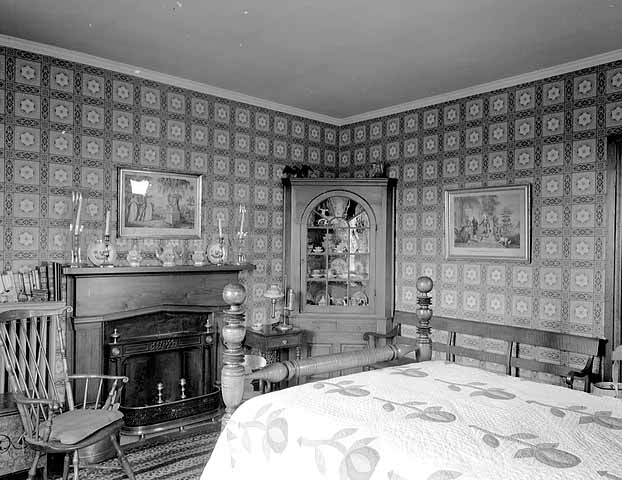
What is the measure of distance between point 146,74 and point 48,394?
276cm

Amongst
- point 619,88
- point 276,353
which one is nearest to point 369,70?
point 619,88

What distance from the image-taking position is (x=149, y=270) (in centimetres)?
456

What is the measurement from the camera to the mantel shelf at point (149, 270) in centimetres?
418

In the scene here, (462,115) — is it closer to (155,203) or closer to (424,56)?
(424,56)

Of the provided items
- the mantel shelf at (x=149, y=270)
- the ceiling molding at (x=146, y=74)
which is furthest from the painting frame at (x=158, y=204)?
the ceiling molding at (x=146, y=74)

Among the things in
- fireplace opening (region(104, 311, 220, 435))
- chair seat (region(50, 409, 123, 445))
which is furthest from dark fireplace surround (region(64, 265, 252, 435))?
chair seat (region(50, 409, 123, 445))

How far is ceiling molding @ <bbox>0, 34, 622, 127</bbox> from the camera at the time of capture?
417cm

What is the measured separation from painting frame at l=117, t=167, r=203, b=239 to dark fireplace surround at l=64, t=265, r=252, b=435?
0.41 metres

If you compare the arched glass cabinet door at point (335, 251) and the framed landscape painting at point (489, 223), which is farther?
the arched glass cabinet door at point (335, 251)

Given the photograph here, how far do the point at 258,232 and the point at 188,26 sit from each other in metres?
2.38

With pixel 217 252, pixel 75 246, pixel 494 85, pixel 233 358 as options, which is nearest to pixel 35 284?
pixel 75 246

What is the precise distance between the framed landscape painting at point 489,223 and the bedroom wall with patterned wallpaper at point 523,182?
7cm

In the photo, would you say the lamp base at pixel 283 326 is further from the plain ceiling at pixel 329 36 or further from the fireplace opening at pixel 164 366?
the plain ceiling at pixel 329 36

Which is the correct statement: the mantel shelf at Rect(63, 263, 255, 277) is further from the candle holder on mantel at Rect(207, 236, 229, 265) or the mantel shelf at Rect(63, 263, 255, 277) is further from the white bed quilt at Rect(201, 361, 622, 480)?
the white bed quilt at Rect(201, 361, 622, 480)
